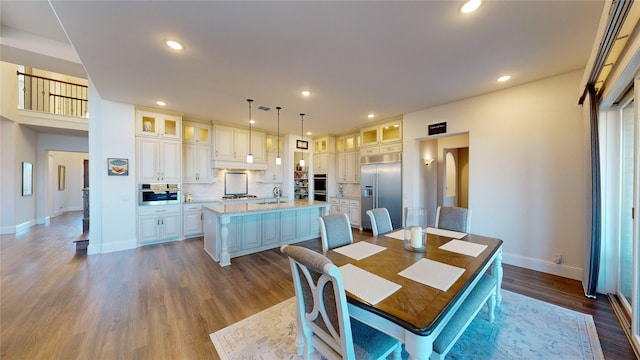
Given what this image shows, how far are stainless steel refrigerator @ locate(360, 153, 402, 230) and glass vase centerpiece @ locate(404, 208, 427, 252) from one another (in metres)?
2.88

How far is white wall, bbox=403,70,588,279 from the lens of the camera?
282 centimetres

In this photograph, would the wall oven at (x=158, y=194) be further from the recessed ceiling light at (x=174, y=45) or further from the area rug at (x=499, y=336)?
the area rug at (x=499, y=336)

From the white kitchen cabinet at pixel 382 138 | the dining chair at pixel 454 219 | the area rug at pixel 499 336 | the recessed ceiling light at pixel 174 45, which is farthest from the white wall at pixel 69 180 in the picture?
the dining chair at pixel 454 219

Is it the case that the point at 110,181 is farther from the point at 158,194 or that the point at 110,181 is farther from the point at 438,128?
the point at 438,128

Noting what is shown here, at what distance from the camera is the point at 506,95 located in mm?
3256

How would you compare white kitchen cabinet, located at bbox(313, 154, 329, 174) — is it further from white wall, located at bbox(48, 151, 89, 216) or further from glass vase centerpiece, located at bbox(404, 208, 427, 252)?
Result: white wall, located at bbox(48, 151, 89, 216)

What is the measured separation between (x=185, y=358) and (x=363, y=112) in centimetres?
430

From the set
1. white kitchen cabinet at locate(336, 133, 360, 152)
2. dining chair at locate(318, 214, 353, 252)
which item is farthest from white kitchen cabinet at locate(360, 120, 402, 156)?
dining chair at locate(318, 214, 353, 252)

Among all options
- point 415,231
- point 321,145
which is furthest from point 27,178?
point 415,231

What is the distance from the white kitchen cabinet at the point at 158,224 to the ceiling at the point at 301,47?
2.09 m

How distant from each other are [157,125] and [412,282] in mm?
5181

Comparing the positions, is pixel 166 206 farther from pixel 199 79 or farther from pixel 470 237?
pixel 470 237

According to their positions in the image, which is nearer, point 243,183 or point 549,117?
point 549,117

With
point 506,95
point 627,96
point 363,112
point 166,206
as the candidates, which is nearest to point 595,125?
point 627,96
